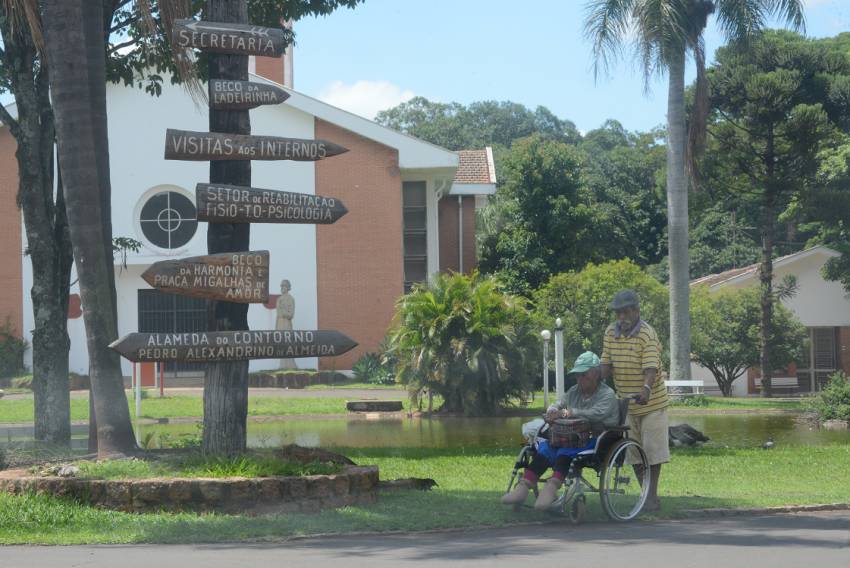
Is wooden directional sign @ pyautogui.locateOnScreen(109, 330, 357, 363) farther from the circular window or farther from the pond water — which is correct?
the circular window

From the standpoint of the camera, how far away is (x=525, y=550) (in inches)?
226

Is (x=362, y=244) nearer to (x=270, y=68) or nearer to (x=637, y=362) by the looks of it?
(x=270, y=68)

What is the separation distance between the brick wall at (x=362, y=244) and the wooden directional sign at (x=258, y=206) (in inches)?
753

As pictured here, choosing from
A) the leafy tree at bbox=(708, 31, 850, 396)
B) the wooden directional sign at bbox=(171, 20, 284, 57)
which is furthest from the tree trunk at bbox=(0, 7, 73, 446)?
the leafy tree at bbox=(708, 31, 850, 396)

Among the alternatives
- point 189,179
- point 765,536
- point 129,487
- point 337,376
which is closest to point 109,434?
point 129,487

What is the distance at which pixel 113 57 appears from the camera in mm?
12094

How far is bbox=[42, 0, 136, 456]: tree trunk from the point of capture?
806 centimetres

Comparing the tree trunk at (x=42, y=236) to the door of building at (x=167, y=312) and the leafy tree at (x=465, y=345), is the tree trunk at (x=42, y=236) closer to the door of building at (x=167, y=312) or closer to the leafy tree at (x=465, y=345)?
the leafy tree at (x=465, y=345)

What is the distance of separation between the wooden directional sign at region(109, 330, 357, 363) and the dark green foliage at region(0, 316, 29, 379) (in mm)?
21316

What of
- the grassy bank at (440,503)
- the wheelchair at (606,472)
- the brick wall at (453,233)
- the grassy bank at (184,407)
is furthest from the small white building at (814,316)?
the wheelchair at (606,472)

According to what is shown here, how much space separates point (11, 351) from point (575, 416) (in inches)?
932

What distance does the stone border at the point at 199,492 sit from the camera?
6.64 m

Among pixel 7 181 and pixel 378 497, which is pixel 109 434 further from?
pixel 7 181

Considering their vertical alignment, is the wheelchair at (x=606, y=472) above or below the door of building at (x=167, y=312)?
below
